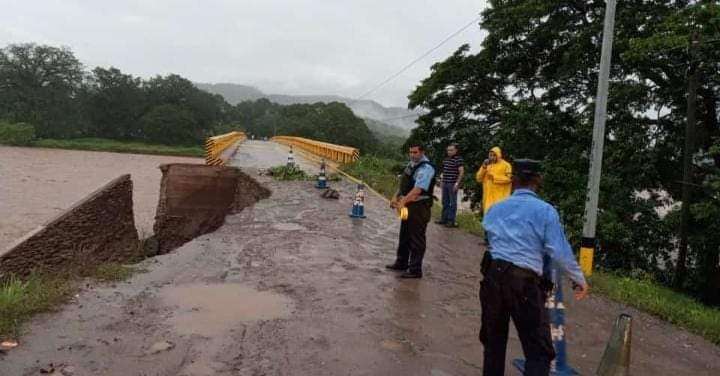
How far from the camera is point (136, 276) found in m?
7.38

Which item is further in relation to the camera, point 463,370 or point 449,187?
point 449,187

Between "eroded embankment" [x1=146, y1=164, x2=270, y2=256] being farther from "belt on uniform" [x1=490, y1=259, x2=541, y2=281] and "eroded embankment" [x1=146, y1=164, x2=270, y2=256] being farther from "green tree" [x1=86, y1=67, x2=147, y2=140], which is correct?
"green tree" [x1=86, y1=67, x2=147, y2=140]

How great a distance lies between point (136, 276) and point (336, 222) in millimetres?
5723

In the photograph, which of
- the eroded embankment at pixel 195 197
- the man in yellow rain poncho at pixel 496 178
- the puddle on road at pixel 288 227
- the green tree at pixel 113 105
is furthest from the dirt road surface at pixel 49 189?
the green tree at pixel 113 105

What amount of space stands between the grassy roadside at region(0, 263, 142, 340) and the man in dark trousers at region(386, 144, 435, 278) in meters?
3.58

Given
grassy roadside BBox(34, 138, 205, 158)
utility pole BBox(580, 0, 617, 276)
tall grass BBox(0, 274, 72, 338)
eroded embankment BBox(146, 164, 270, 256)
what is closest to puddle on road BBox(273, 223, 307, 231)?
tall grass BBox(0, 274, 72, 338)

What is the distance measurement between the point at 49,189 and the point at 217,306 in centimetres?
2499

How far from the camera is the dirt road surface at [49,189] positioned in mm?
20281

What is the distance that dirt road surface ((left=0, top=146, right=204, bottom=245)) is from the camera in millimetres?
20281

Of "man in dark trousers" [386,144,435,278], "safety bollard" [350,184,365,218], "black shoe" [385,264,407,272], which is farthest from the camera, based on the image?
"safety bollard" [350,184,365,218]

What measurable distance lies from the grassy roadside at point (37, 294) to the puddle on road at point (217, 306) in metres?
0.95

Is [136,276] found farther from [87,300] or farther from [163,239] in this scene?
[163,239]

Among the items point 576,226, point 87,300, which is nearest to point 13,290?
point 87,300

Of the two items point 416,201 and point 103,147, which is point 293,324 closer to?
point 416,201
